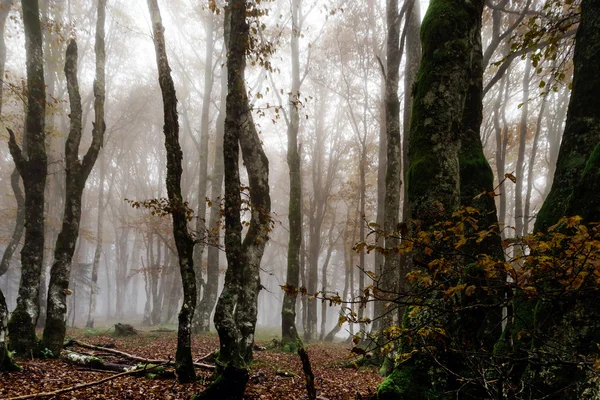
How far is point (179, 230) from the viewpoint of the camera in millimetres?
6207

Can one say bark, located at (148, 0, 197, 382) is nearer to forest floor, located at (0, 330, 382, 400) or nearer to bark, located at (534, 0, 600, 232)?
forest floor, located at (0, 330, 382, 400)

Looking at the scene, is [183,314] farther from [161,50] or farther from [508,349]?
[161,50]

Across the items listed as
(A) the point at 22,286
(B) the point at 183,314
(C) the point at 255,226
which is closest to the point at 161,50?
(C) the point at 255,226

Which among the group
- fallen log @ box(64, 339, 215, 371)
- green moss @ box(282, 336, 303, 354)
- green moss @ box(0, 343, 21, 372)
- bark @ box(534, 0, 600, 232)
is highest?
bark @ box(534, 0, 600, 232)

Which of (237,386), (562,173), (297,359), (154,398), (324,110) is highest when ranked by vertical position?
(324,110)

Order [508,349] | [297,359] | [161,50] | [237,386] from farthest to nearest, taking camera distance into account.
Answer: [297,359], [161,50], [237,386], [508,349]

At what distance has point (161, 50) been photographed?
275 inches

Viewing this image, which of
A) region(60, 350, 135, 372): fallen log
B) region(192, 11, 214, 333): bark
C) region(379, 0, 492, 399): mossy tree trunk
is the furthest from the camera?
region(192, 11, 214, 333): bark

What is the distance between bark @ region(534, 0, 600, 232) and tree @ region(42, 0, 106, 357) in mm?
9835

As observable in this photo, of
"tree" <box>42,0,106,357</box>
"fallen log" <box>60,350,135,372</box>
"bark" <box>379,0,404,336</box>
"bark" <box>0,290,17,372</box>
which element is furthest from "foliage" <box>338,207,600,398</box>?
"tree" <box>42,0,106,357</box>

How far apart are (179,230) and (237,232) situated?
129cm

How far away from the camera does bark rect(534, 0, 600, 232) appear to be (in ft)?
16.5

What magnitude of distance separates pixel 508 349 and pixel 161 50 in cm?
785

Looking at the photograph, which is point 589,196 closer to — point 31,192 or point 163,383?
point 163,383
